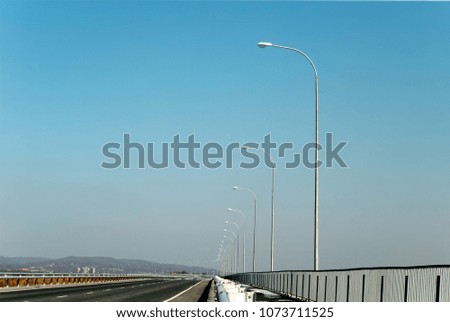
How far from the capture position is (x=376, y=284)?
83.0 feet

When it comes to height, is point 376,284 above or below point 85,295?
above

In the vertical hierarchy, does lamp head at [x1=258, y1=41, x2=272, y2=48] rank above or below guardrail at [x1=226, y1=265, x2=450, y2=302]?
above

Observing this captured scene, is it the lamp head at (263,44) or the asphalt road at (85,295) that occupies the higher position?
the lamp head at (263,44)

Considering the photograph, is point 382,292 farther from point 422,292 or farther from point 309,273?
point 309,273

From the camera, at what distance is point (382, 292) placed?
79.9 feet

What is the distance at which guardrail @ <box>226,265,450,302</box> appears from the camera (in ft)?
63.6

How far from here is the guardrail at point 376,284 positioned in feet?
63.6

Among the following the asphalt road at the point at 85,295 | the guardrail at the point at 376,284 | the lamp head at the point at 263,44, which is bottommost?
the asphalt road at the point at 85,295

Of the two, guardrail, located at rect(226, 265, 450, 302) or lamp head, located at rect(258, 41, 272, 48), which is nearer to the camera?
guardrail, located at rect(226, 265, 450, 302)

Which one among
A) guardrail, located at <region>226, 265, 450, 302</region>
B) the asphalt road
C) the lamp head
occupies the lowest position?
the asphalt road

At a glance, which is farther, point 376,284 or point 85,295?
point 85,295

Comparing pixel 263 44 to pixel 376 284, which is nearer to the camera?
pixel 376 284
